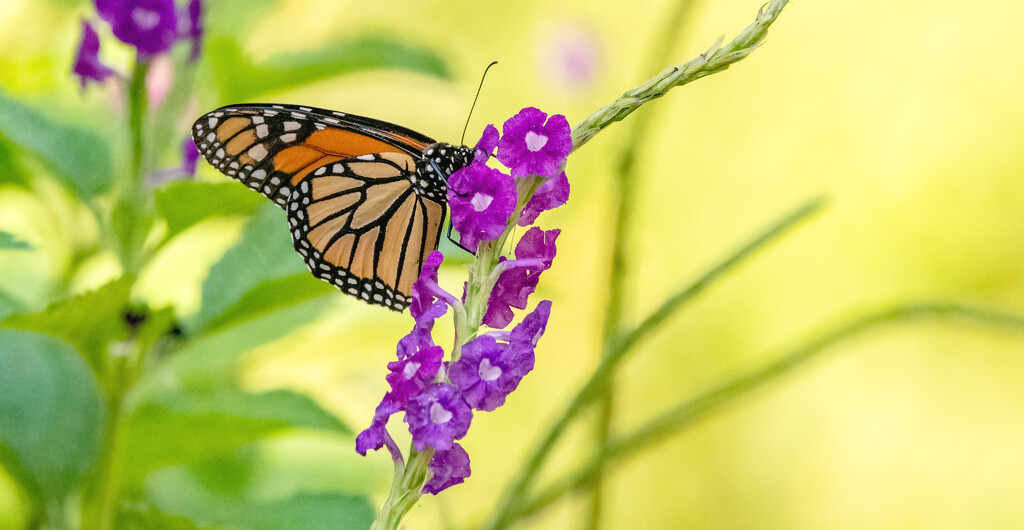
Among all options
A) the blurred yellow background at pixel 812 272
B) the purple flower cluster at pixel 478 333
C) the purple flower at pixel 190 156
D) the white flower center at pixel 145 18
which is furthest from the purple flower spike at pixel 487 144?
the blurred yellow background at pixel 812 272

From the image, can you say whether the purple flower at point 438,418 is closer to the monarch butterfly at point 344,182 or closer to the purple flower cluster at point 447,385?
the purple flower cluster at point 447,385

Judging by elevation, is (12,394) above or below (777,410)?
below

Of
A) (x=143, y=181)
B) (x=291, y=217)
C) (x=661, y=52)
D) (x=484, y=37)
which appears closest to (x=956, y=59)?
(x=484, y=37)

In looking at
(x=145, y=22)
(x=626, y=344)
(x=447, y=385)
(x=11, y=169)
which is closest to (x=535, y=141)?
(x=447, y=385)

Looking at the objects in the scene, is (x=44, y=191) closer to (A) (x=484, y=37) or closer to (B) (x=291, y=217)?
(B) (x=291, y=217)

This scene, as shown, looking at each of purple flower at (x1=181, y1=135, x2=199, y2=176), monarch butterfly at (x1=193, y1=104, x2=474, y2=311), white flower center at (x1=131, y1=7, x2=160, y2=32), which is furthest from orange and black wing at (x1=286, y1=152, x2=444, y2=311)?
white flower center at (x1=131, y1=7, x2=160, y2=32)

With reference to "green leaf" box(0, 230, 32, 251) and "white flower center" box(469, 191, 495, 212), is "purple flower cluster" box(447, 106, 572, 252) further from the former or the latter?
"green leaf" box(0, 230, 32, 251)
